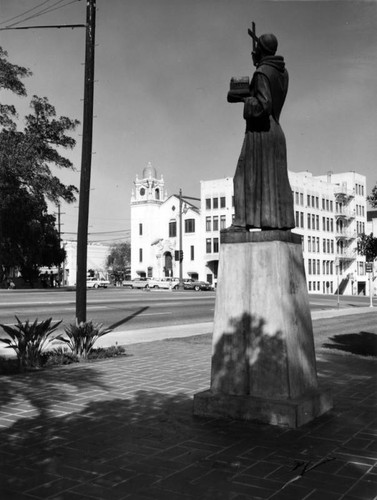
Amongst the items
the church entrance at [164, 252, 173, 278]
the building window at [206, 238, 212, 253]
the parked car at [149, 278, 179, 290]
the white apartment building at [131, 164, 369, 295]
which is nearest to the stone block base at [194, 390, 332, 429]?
the parked car at [149, 278, 179, 290]

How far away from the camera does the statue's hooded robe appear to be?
575cm

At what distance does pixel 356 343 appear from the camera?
12852 millimetres

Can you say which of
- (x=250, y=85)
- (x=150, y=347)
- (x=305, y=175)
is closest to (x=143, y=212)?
(x=305, y=175)

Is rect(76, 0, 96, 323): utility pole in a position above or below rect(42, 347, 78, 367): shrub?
above

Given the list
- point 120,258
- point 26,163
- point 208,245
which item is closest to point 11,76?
point 26,163

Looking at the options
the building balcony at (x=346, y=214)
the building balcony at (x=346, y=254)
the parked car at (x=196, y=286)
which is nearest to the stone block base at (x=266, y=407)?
the parked car at (x=196, y=286)

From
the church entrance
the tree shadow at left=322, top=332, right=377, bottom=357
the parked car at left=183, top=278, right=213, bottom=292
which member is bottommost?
the tree shadow at left=322, top=332, right=377, bottom=357

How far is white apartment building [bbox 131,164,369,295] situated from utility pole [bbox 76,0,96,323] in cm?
5804

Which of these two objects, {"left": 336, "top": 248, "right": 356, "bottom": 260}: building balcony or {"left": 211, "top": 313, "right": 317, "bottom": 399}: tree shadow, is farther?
{"left": 336, "top": 248, "right": 356, "bottom": 260}: building balcony

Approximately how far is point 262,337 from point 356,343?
8.07 m

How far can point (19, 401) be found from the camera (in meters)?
6.32

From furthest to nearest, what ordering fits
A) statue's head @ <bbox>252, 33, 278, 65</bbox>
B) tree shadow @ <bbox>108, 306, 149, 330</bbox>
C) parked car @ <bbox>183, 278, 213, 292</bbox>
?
1. parked car @ <bbox>183, 278, 213, 292</bbox>
2. tree shadow @ <bbox>108, 306, 149, 330</bbox>
3. statue's head @ <bbox>252, 33, 278, 65</bbox>

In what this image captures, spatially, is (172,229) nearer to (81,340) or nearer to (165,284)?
(165,284)

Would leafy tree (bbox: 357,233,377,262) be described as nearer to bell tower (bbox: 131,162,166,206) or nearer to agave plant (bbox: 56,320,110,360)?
agave plant (bbox: 56,320,110,360)
